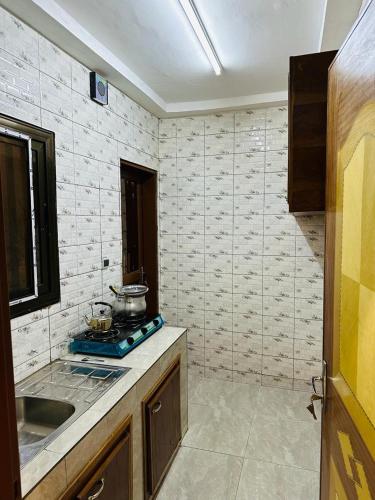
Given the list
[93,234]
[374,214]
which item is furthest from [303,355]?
[374,214]

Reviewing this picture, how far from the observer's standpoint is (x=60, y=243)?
1.97 meters

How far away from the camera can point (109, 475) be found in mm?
1357

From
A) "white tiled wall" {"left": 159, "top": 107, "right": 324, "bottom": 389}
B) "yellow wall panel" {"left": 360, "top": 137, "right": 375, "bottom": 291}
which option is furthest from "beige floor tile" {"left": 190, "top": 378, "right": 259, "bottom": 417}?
"yellow wall panel" {"left": 360, "top": 137, "right": 375, "bottom": 291}

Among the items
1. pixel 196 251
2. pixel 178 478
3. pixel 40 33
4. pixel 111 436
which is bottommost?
pixel 178 478

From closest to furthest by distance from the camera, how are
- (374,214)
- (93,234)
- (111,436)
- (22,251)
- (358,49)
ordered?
(374,214), (358,49), (111,436), (22,251), (93,234)

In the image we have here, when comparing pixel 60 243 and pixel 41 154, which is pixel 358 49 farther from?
pixel 60 243

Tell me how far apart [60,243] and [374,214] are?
1.69 meters

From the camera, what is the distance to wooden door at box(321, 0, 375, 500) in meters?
0.78

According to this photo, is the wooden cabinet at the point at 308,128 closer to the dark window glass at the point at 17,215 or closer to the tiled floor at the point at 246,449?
the dark window glass at the point at 17,215

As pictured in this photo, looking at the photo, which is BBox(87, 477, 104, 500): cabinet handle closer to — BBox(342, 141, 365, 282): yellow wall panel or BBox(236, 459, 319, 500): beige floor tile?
BBox(236, 459, 319, 500): beige floor tile

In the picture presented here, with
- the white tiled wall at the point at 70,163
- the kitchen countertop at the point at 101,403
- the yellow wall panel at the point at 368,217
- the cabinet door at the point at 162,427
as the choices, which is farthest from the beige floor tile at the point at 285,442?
the yellow wall panel at the point at 368,217

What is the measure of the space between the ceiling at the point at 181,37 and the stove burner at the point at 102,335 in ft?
5.60

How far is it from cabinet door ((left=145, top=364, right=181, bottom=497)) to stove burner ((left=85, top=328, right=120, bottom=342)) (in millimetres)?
414

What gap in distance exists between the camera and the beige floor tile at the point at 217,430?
2.36 m
